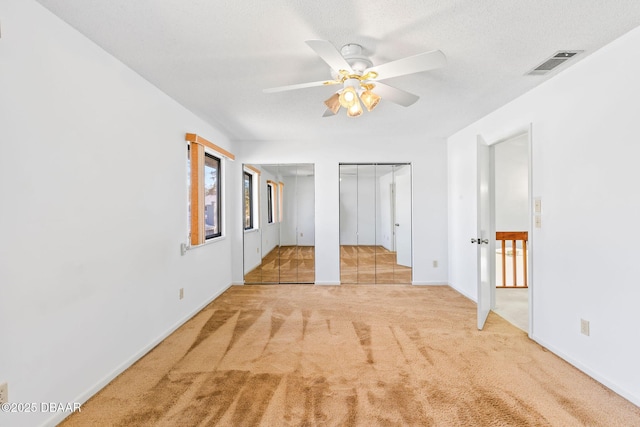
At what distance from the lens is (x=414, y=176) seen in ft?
15.6

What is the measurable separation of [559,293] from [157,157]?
3604 mm

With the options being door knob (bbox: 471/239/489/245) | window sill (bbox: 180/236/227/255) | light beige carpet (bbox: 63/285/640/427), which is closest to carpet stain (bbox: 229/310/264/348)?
light beige carpet (bbox: 63/285/640/427)

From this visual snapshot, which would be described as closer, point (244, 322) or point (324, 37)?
point (324, 37)

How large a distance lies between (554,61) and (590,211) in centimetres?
112

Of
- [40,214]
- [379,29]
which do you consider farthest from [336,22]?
[40,214]

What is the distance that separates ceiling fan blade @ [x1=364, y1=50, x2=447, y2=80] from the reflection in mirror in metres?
2.96

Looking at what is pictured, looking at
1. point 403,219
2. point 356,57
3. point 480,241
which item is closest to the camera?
point 356,57

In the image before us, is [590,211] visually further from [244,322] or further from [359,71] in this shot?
[244,322]

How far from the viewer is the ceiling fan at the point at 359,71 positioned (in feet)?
5.54

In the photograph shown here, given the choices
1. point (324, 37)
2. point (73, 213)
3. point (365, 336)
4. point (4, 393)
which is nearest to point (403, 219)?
point (365, 336)

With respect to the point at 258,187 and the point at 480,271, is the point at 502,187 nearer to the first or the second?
the point at 480,271

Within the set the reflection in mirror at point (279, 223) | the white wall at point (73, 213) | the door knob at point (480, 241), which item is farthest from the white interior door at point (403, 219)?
the white wall at point (73, 213)

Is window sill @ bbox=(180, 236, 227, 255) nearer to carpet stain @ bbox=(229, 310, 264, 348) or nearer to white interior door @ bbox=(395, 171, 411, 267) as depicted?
carpet stain @ bbox=(229, 310, 264, 348)

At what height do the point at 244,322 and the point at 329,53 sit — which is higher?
the point at 329,53
